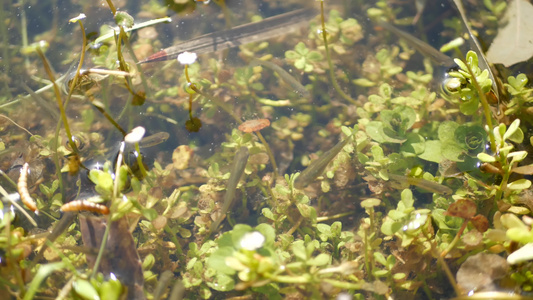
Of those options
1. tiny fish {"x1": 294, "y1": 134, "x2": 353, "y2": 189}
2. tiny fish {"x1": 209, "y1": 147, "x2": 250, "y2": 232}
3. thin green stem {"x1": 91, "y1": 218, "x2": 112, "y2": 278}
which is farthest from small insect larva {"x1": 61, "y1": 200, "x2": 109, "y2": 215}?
tiny fish {"x1": 294, "y1": 134, "x2": 353, "y2": 189}

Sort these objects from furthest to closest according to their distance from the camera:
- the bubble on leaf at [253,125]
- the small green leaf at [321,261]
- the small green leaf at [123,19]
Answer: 1. the small green leaf at [123,19]
2. the bubble on leaf at [253,125]
3. the small green leaf at [321,261]

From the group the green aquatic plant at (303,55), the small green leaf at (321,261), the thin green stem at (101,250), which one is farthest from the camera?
the green aquatic plant at (303,55)

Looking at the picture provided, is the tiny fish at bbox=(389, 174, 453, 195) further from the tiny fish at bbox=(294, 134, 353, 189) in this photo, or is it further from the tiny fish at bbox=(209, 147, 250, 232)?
the tiny fish at bbox=(209, 147, 250, 232)

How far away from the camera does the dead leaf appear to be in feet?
7.92

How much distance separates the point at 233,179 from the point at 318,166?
519mm

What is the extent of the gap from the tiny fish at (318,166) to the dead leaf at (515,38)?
3.72 ft

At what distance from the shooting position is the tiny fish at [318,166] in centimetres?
229

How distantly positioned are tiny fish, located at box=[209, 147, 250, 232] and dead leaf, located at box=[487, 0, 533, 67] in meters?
1.70

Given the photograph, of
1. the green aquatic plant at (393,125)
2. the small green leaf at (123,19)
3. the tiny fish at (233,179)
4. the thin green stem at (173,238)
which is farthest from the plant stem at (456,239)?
the small green leaf at (123,19)

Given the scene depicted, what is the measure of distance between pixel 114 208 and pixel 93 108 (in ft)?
3.24

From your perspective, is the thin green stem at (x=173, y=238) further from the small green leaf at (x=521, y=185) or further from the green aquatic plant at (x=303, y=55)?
the small green leaf at (x=521, y=185)

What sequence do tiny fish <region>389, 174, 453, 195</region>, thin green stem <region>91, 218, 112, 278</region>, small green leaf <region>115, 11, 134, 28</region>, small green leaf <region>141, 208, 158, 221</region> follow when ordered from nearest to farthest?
1. thin green stem <region>91, 218, 112, 278</region>
2. small green leaf <region>141, 208, 158, 221</region>
3. tiny fish <region>389, 174, 453, 195</region>
4. small green leaf <region>115, 11, 134, 28</region>

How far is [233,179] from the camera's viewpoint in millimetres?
2318

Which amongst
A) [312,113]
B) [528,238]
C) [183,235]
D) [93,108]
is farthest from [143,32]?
[528,238]
